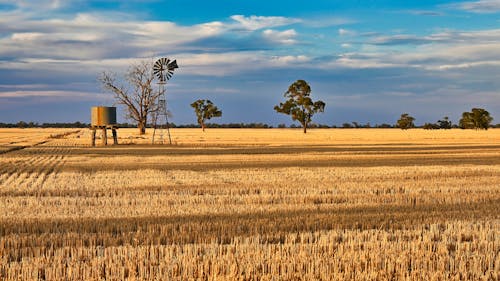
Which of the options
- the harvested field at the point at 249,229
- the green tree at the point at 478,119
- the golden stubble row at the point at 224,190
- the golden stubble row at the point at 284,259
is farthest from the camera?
the green tree at the point at 478,119

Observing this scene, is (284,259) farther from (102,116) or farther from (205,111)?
(205,111)

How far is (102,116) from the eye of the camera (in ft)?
192

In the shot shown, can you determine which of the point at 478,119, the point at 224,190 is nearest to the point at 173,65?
the point at 224,190

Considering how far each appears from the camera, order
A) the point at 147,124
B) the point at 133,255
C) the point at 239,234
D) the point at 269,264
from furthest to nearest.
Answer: the point at 147,124, the point at 239,234, the point at 133,255, the point at 269,264

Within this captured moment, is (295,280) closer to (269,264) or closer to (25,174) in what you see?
(269,264)

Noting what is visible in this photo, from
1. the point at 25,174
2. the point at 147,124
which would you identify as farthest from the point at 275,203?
the point at 147,124

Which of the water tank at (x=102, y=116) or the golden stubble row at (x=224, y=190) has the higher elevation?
the water tank at (x=102, y=116)

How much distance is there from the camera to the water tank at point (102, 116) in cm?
5856

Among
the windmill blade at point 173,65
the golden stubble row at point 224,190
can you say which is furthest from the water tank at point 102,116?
the golden stubble row at point 224,190

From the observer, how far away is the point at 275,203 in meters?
16.8

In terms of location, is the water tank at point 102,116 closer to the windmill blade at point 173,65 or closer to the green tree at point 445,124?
the windmill blade at point 173,65

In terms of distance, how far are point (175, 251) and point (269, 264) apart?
172cm

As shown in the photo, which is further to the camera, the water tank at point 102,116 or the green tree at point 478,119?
the green tree at point 478,119

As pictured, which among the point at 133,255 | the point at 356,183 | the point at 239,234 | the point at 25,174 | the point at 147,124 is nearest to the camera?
the point at 133,255
